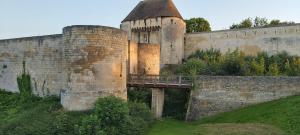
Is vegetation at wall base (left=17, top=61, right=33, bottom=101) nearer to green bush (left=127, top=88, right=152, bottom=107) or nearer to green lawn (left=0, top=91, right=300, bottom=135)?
green lawn (left=0, top=91, right=300, bottom=135)

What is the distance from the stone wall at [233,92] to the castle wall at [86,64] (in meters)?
5.17

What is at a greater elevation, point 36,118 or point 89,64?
point 89,64

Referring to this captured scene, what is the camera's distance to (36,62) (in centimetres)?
2130

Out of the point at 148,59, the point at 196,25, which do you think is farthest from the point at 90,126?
the point at 196,25

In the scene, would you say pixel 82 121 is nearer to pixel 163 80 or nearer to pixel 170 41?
pixel 163 80

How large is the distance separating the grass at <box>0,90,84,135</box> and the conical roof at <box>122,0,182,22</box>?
54.7ft

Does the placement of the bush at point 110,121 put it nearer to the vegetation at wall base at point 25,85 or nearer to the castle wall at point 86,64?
the castle wall at point 86,64

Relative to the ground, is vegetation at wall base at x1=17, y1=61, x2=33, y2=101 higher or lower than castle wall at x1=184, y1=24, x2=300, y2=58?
lower

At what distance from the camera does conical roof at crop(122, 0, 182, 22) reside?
114ft

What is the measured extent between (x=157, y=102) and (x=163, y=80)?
1.28 metres

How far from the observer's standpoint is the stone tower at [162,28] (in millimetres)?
34344

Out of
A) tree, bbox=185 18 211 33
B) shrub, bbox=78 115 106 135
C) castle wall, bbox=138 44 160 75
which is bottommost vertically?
shrub, bbox=78 115 106 135

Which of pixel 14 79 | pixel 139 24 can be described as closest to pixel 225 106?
pixel 14 79

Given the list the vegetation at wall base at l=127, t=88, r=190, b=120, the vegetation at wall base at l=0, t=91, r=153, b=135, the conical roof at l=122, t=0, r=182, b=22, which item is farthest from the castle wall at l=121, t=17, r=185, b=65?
the vegetation at wall base at l=0, t=91, r=153, b=135
